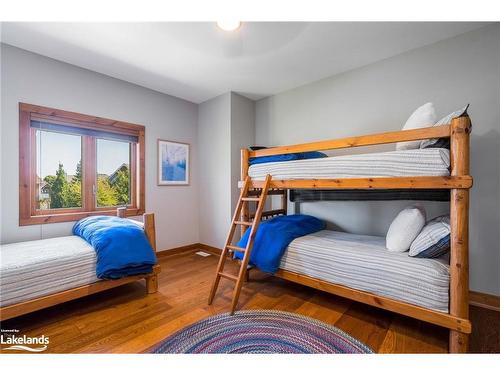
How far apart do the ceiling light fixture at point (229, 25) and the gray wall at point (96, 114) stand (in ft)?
5.87

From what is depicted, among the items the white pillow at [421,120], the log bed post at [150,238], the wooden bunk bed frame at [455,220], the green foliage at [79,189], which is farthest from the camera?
the green foliage at [79,189]

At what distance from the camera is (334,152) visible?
292 cm

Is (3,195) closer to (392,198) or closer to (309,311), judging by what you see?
(309,311)

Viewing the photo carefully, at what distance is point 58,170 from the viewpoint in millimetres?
2588

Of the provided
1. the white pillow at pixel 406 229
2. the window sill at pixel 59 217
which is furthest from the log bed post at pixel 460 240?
the window sill at pixel 59 217

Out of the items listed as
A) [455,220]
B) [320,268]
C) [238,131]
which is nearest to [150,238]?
[320,268]

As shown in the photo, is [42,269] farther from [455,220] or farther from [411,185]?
[455,220]

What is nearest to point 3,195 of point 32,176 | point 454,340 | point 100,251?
point 32,176

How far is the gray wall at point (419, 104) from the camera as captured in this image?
199 cm

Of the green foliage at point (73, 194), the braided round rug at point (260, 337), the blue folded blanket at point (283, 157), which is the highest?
the blue folded blanket at point (283, 157)

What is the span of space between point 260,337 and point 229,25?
2424 mm

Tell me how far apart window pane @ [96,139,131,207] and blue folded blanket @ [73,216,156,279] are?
72cm

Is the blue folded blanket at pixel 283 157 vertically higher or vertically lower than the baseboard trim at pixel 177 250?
higher

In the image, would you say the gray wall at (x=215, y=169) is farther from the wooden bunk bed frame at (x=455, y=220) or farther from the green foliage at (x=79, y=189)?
the wooden bunk bed frame at (x=455, y=220)
